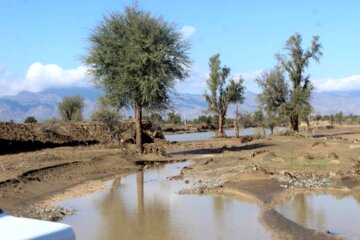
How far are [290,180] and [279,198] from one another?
333cm

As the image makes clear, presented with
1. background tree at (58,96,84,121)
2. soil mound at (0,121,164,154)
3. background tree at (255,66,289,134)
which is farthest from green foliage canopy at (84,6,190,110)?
background tree at (58,96,84,121)

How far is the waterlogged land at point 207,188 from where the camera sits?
1345 cm

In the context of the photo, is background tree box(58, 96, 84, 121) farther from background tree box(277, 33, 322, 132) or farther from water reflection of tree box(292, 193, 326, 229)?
water reflection of tree box(292, 193, 326, 229)

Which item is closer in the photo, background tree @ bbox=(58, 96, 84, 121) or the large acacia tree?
the large acacia tree

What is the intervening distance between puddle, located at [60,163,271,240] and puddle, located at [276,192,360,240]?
115 centimetres

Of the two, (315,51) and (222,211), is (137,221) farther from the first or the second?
(315,51)

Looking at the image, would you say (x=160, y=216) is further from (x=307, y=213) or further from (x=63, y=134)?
(x=63, y=134)

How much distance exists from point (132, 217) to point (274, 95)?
44.9 metres

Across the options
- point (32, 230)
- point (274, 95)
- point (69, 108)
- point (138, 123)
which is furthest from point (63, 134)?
point (69, 108)

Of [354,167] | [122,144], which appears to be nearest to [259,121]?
[122,144]

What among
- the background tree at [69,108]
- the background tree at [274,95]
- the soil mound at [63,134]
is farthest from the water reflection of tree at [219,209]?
the background tree at [69,108]

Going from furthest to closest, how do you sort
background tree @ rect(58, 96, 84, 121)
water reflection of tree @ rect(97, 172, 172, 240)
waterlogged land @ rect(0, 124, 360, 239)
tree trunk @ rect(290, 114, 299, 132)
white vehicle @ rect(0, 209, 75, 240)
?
1. background tree @ rect(58, 96, 84, 121)
2. tree trunk @ rect(290, 114, 299, 132)
3. waterlogged land @ rect(0, 124, 360, 239)
4. water reflection of tree @ rect(97, 172, 172, 240)
5. white vehicle @ rect(0, 209, 75, 240)

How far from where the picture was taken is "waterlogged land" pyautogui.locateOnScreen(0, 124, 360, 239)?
1345 cm

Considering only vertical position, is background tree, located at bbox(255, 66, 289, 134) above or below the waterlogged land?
above
